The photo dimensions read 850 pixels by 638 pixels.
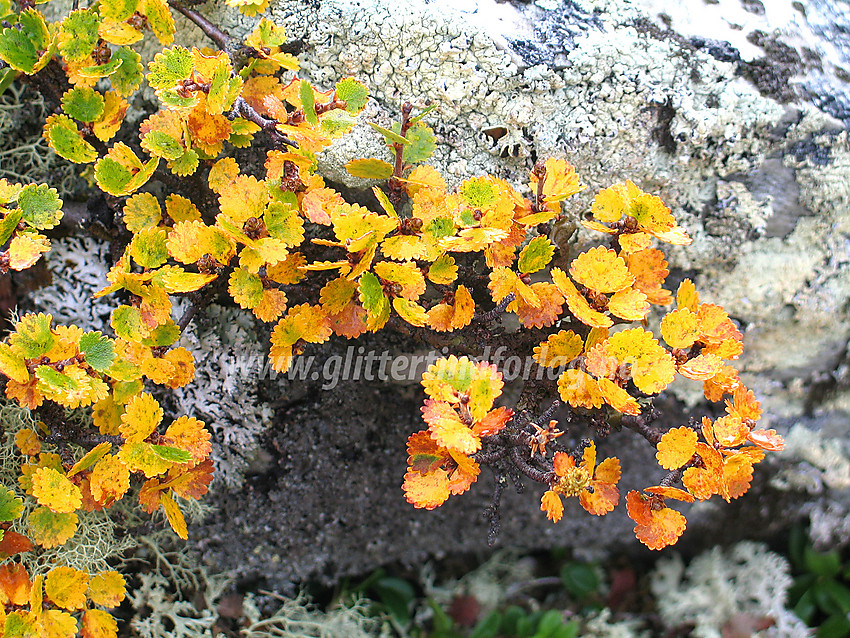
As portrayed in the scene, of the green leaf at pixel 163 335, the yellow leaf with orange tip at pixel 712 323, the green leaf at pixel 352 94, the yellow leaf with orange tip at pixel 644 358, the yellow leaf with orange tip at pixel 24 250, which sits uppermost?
the green leaf at pixel 352 94

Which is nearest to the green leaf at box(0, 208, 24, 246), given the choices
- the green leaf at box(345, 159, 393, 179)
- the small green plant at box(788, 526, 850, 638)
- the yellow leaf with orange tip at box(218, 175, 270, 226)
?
the yellow leaf with orange tip at box(218, 175, 270, 226)

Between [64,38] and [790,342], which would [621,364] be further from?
[64,38]

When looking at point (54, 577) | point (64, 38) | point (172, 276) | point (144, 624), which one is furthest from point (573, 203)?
point (144, 624)

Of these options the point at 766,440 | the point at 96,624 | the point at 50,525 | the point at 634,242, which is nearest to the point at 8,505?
the point at 50,525

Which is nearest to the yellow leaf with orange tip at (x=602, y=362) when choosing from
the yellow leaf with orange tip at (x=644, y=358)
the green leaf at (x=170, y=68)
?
the yellow leaf with orange tip at (x=644, y=358)

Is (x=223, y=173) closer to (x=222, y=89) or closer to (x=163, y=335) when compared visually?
(x=222, y=89)

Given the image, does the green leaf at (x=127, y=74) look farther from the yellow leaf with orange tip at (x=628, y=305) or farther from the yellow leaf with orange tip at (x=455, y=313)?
the yellow leaf with orange tip at (x=628, y=305)

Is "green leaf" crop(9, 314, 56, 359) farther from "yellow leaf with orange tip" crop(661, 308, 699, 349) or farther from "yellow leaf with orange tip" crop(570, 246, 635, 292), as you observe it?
"yellow leaf with orange tip" crop(661, 308, 699, 349)
